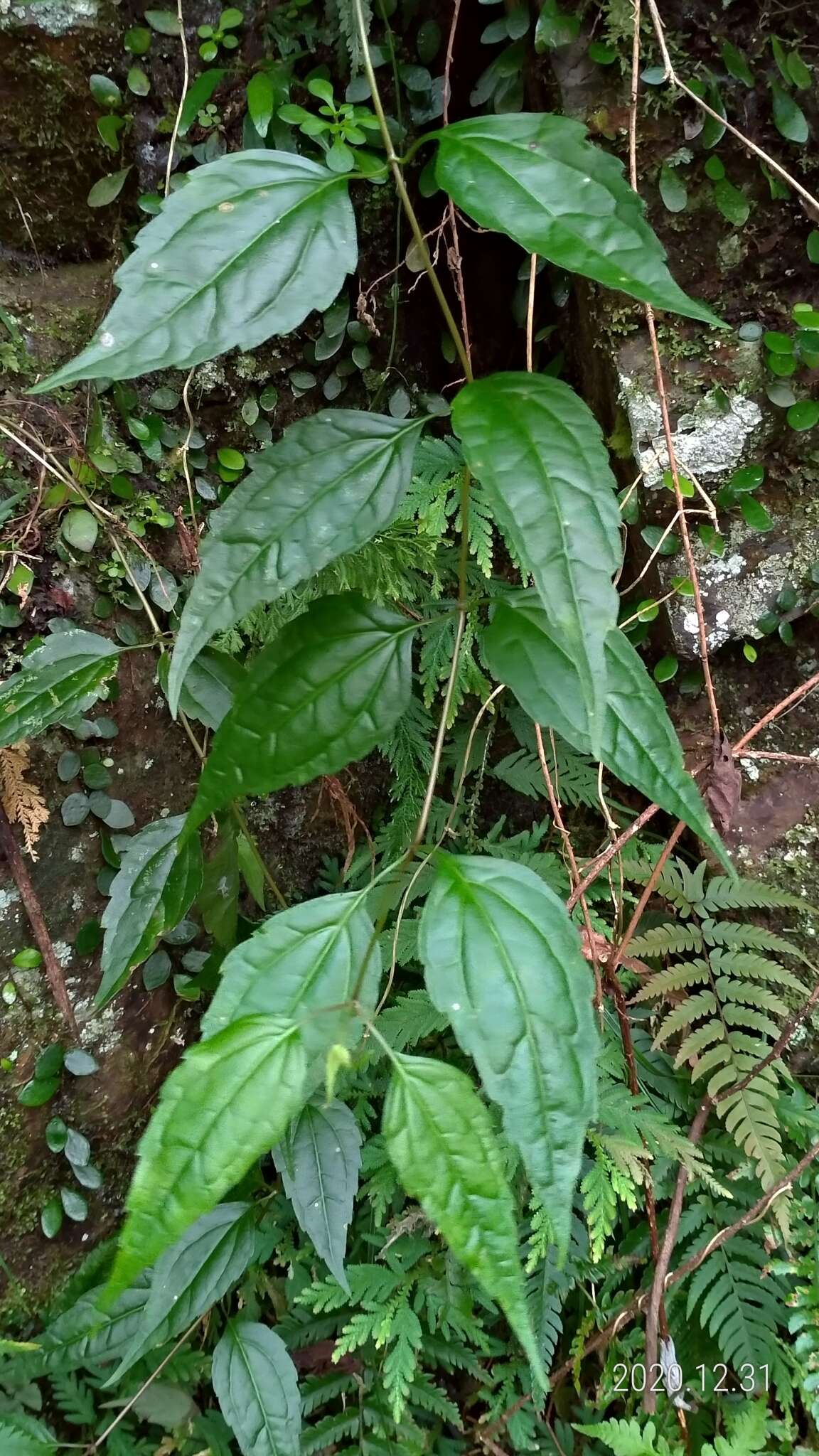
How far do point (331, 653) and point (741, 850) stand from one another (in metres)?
1.03

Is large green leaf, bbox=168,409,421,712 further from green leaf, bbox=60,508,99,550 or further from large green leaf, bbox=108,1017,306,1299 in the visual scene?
green leaf, bbox=60,508,99,550

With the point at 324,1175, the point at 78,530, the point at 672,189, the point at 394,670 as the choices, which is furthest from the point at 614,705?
the point at 672,189

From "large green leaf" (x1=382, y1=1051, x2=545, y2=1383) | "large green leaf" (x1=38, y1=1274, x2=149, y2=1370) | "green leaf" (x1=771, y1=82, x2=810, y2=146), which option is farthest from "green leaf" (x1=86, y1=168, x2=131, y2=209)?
"large green leaf" (x1=38, y1=1274, x2=149, y2=1370)

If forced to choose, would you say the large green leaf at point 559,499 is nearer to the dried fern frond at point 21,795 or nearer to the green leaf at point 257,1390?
the dried fern frond at point 21,795

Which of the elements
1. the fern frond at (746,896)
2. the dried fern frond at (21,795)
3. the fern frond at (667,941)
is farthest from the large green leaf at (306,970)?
the fern frond at (746,896)

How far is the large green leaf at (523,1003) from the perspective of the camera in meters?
0.57

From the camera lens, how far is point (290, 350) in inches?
53.1

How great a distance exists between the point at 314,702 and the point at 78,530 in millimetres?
711

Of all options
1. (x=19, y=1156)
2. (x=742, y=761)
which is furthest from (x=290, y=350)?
(x=19, y=1156)

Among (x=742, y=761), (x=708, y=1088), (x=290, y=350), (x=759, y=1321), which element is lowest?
(x=759, y=1321)

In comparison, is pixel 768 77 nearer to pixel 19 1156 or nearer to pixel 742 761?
pixel 742 761

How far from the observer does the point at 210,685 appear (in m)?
0.99

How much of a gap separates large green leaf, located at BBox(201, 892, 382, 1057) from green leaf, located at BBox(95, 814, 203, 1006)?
341 millimetres

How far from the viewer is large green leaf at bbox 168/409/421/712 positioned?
63 centimetres
